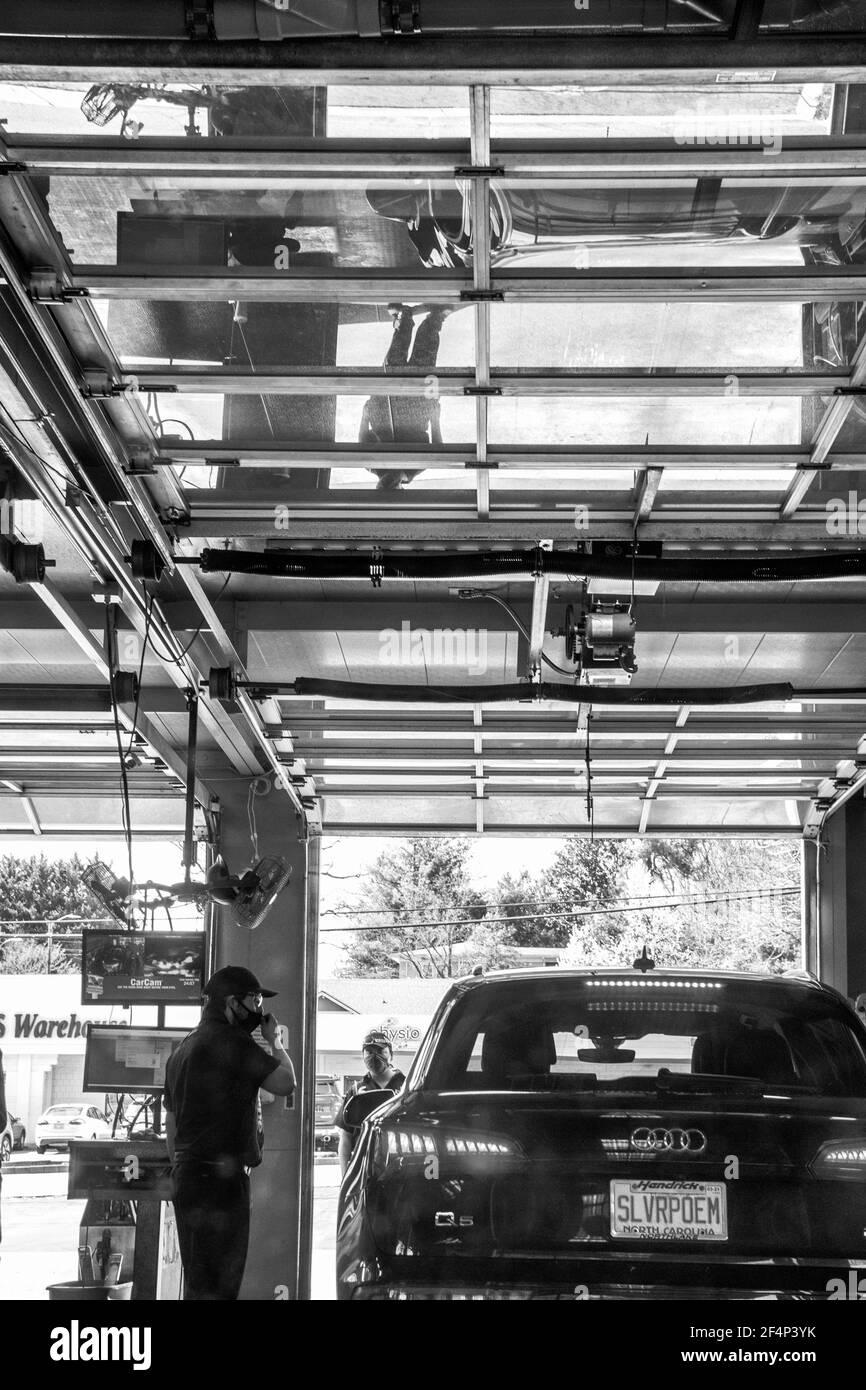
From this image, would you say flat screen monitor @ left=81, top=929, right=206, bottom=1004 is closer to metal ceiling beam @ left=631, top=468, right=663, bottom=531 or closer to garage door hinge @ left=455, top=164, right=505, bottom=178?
metal ceiling beam @ left=631, top=468, right=663, bottom=531

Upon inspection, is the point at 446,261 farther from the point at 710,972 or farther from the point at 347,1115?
the point at 347,1115

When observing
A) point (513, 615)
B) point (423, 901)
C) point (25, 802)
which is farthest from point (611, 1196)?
point (423, 901)

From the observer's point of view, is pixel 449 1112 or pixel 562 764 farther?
pixel 562 764

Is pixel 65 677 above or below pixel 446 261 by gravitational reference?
below

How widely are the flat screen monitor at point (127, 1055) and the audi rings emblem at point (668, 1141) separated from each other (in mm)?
7106

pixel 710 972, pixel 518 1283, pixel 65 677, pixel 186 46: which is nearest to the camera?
pixel 518 1283

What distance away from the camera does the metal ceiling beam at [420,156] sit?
157 inches

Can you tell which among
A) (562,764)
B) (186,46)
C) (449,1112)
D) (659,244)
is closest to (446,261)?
(659,244)

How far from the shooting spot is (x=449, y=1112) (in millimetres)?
3498

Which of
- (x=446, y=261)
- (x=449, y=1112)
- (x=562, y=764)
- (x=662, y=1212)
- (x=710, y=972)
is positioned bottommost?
(x=662, y=1212)

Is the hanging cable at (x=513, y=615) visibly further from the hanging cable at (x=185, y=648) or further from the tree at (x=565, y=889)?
the tree at (x=565, y=889)

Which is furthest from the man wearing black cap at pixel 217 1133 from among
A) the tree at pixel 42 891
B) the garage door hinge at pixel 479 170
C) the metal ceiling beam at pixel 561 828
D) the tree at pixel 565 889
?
the tree at pixel 42 891

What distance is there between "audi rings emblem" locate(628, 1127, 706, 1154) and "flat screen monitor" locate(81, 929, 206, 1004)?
7.37m
